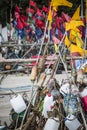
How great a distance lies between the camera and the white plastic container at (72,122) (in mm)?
7033

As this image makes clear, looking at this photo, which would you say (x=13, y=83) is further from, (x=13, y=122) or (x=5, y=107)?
(x=13, y=122)

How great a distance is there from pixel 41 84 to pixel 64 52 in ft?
2.42

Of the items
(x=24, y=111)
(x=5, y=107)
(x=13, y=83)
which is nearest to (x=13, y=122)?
(x=24, y=111)

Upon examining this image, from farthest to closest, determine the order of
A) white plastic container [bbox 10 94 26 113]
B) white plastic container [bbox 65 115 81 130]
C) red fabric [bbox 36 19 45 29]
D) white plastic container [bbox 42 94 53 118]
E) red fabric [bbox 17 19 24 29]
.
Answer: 1. red fabric [bbox 17 19 24 29]
2. red fabric [bbox 36 19 45 29]
3. white plastic container [bbox 10 94 26 113]
4. white plastic container [bbox 42 94 53 118]
5. white plastic container [bbox 65 115 81 130]

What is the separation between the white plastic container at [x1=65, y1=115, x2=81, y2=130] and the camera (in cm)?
703

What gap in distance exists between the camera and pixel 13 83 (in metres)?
17.3

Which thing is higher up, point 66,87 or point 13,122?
point 66,87

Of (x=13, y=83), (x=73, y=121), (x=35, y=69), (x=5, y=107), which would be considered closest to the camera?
(x=73, y=121)

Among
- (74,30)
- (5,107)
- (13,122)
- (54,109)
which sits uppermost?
(74,30)

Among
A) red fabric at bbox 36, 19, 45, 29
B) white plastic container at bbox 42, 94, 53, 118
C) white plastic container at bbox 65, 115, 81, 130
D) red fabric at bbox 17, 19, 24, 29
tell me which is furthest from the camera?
red fabric at bbox 17, 19, 24, 29

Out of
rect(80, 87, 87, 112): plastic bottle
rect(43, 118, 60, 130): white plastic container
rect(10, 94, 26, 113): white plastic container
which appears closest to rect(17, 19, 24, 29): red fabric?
rect(10, 94, 26, 113): white plastic container

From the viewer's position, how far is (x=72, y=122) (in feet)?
23.2

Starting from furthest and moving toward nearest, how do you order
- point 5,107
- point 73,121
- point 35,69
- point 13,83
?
point 13,83, point 5,107, point 35,69, point 73,121

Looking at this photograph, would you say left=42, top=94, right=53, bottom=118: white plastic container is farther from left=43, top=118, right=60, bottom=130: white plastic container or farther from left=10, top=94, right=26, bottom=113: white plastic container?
left=10, top=94, right=26, bottom=113: white plastic container
